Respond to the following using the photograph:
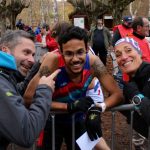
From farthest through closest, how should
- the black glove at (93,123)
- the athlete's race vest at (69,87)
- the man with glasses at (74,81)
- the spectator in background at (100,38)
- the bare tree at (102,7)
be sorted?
the bare tree at (102,7) < the spectator in background at (100,38) < the athlete's race vest at (69,87) < the man with glasses at (74,81) < the black glove at (93,123)

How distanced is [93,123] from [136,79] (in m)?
0.52

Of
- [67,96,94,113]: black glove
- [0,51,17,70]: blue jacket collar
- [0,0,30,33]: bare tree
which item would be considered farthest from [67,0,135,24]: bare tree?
[0,51,17,70]: blue jacket collar

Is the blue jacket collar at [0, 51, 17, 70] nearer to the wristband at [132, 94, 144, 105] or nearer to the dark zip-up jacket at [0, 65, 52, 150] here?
→ the dark zip-up jacket at [0, 65, 52, 150]

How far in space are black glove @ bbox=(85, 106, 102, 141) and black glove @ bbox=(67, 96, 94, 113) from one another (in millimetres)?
48

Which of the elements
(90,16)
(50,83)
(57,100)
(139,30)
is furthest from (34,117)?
(90,16)

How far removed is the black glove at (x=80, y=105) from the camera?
9.80ft

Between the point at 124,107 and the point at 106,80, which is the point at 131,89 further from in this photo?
the point at 106,80

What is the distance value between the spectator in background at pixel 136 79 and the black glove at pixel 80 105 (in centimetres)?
32

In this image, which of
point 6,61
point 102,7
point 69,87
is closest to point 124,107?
point 69,87

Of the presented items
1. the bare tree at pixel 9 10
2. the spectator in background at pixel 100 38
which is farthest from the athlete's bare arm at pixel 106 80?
the bare tree at pixel 9 10

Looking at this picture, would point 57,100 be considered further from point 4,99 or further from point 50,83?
point 4,99

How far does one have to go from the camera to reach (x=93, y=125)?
9.61ft

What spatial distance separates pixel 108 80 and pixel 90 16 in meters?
33.9

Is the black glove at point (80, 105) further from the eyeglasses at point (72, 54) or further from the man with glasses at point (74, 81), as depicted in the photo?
the eyeglasses at point (72, 54)
